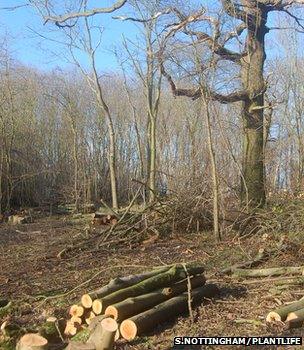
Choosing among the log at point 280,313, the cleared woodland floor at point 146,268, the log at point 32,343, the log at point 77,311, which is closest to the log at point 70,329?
the log at point 77,311

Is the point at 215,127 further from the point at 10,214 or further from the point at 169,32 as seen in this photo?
the point at 10,214

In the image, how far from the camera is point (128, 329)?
4754 millimetres

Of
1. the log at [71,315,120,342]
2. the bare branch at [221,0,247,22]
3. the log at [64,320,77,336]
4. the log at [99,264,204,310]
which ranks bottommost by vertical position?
the log at [64,320,77,336]

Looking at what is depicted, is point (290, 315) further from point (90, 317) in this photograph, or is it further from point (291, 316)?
point (90, 317)

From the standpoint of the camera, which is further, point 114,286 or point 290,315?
point 114,286

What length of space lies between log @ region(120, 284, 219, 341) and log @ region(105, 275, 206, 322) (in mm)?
76

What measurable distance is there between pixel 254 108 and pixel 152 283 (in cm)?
718

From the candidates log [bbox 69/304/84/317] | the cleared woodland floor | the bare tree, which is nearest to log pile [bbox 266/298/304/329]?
the cleared woodland floor

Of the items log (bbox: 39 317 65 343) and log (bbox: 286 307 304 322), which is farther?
log (bbox: 286 307 304 322)

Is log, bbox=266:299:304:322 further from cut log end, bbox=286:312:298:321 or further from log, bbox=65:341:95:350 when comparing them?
log, bbox=65:341:95:350

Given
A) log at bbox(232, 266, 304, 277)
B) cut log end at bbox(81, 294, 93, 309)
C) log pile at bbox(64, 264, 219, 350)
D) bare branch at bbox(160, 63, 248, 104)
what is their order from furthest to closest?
bare branch at bbox(160, 63, 248, 104) < log at bbox(232, 266, 304, 277) < cut log end at bbox(81, 294, 93, 309) < log pile at bbox(64, 264, 219, 350)

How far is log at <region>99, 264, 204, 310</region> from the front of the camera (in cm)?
513

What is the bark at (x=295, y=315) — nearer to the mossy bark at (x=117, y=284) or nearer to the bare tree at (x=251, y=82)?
the mossy bark at (x=117, y=284)

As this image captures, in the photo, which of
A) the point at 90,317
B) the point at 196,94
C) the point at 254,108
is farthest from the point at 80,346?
the point at 254,108
